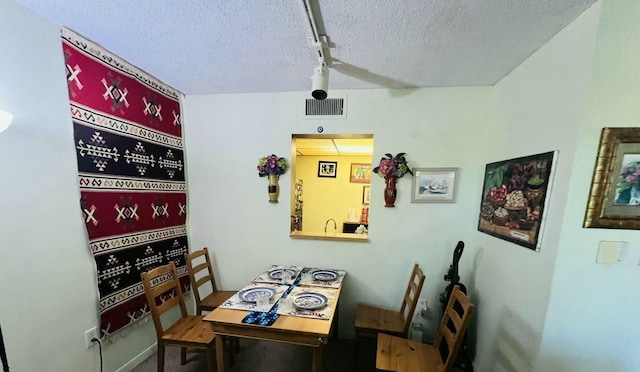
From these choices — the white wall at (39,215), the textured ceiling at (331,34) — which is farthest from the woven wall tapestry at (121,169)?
the textured ceiling at (331,34)

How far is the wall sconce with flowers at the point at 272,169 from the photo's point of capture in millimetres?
2098

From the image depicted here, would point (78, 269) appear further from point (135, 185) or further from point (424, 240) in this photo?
point (424, 240)

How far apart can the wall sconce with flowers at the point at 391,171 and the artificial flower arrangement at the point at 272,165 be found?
0.91 m

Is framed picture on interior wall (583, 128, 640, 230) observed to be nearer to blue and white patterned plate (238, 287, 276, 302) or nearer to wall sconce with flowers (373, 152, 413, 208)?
wall sconce with flowers (373, 152, 413, 208)

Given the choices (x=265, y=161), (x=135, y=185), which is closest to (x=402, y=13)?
(x=265, y=161)

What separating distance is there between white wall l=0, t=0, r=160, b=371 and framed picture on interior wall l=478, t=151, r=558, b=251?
278 cm

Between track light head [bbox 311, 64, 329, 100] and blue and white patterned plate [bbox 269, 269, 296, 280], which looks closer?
track light head [bbox 311, 64, 329, 100]

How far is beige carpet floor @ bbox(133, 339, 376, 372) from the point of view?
1.79 metres

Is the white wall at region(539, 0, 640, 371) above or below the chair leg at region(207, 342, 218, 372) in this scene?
above

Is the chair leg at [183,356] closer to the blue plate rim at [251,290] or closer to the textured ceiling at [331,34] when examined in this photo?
the blue plate rim at [251,290]

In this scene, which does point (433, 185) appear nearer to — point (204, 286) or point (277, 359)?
point (277, 359)

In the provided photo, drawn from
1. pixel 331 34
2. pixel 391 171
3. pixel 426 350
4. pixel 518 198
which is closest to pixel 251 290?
pixel 426 350

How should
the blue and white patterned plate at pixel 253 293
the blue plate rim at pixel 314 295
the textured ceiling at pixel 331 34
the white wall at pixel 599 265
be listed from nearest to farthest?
1. the white wall at pixel 599 265
2. the textured ceiling at pixel 331 34
3. the blue plate rim at pixel 314 295
4. the blue and white patterned plate at pixel 253 293

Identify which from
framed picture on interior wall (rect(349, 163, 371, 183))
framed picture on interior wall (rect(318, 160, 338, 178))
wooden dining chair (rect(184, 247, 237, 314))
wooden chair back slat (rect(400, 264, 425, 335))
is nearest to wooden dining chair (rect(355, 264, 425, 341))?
wooden chair back slat (rect(400, 264, 425, 335))
